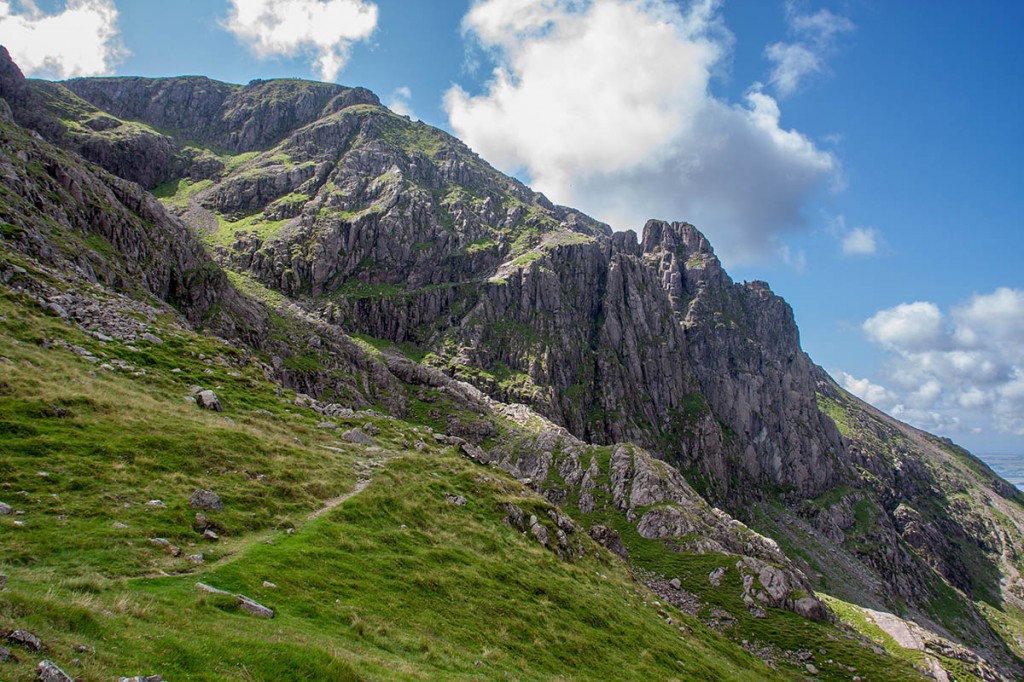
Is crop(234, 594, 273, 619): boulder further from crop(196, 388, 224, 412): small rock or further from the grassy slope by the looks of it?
crop(196, 388, 224, 412): small rock

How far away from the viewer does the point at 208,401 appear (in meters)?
39.9

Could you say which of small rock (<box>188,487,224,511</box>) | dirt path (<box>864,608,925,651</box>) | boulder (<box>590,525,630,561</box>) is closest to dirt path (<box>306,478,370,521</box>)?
small rock (<box>188,487,224,511</box>)

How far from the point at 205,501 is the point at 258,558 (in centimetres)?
570

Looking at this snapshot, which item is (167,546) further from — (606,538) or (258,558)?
(606,538)

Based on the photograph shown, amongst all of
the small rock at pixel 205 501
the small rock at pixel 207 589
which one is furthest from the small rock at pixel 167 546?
the small rock at pixel 205 501

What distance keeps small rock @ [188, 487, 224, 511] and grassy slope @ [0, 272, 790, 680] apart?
0.70 m

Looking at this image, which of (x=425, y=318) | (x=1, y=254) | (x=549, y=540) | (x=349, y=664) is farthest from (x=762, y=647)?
(x=425, y=318)

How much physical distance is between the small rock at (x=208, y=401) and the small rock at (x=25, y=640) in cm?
3291

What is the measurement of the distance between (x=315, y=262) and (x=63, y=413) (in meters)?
178

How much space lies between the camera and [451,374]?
583 feet

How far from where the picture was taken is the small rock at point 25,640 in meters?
9.85

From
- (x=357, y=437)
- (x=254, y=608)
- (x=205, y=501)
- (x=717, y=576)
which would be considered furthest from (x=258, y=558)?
(x=717, y=576)

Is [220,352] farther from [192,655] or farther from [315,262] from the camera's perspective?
[315,262]

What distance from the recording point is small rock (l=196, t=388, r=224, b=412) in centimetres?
3978
